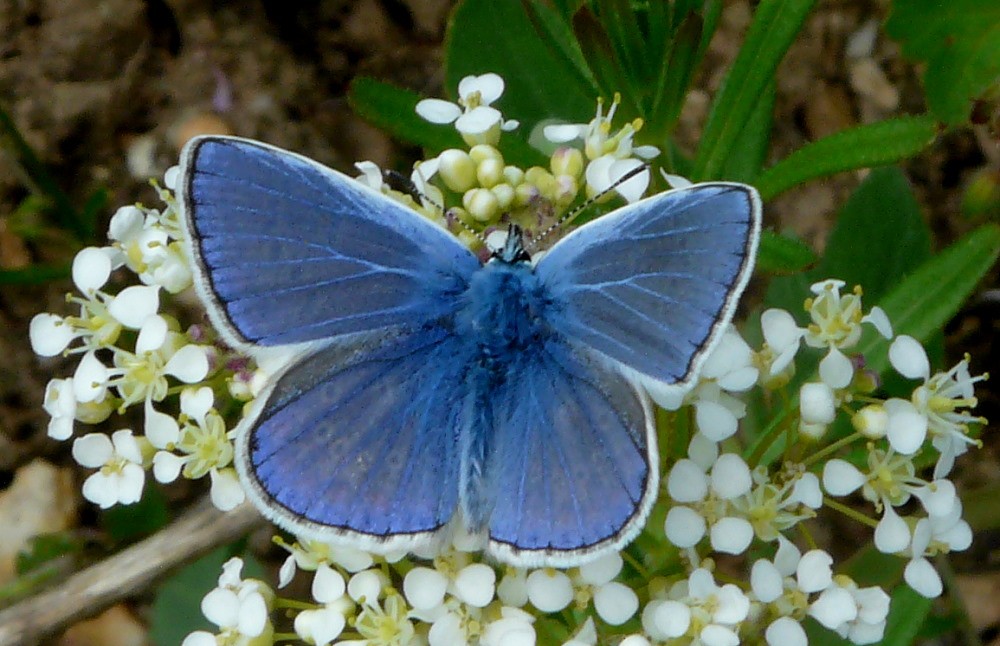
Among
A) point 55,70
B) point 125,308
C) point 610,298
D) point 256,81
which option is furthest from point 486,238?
point 55,70

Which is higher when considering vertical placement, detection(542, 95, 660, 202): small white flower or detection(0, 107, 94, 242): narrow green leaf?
detection(542, 95, 660, 202): small white flower

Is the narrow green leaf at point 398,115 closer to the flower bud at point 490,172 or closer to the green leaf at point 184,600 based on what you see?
the flower bud at point 490,172

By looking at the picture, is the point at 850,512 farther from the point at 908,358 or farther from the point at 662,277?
the point at 662,277

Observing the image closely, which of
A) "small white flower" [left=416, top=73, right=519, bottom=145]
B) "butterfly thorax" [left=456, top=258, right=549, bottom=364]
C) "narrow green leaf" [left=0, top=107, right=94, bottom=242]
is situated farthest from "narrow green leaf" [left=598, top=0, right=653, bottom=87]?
"narrow green leaf" [left=0, top=107, right=94, bottom=242]

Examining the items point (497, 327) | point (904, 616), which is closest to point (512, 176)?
point (497, 327)

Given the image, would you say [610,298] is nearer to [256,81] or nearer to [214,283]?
[214,283]

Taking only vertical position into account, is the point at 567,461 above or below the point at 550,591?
above

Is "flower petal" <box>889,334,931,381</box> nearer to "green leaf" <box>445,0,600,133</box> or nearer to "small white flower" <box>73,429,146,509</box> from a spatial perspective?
"green leaf" <box>445,0,600,133</box>
